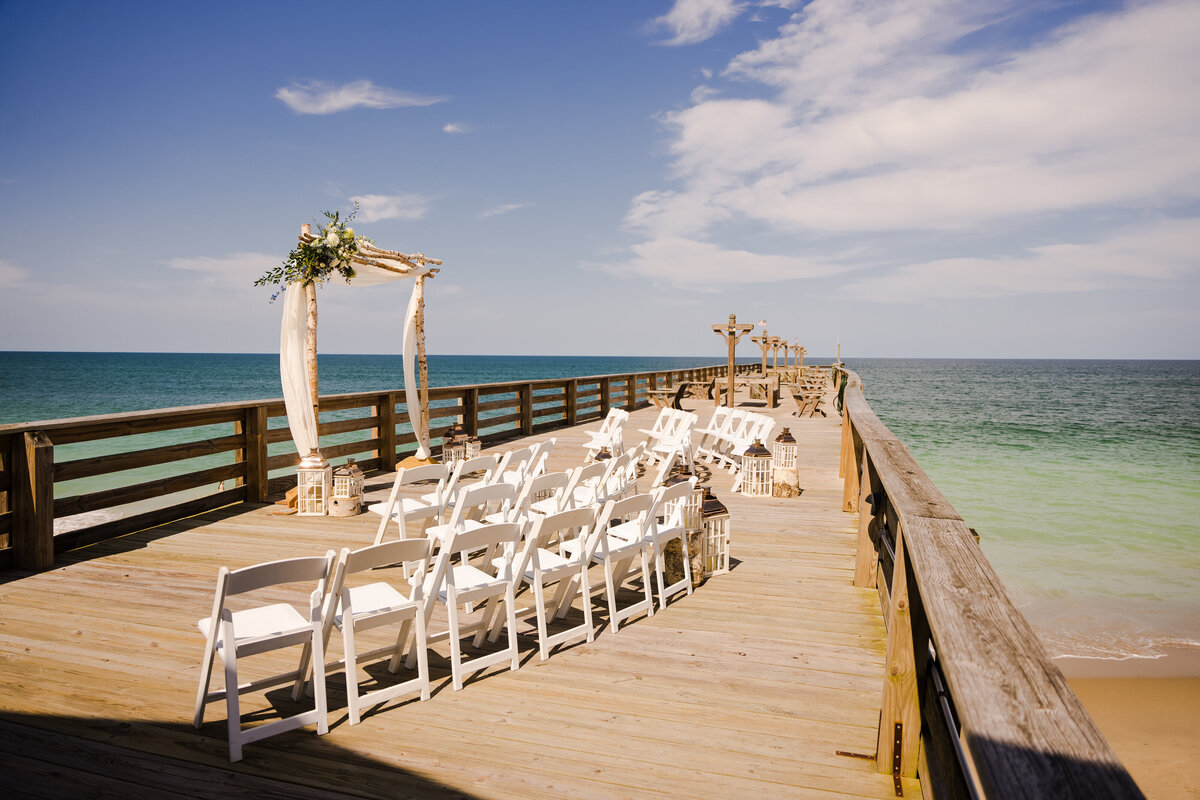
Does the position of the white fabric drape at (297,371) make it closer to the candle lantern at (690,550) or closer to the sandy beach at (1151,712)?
the candle lantern at (690,550)

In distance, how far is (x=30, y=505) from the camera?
14.9ft

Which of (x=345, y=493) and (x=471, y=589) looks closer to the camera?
(x=471, y=589)

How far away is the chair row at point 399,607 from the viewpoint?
239cm

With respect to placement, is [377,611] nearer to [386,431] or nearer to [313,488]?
[313,488]

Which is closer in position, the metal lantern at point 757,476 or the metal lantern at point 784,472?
the metal lantern at point 784,472

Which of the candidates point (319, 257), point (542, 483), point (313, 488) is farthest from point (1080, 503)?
point (319, 257)

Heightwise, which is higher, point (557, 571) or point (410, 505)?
point (410, 505)

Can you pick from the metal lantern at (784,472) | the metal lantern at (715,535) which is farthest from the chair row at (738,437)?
the metal lantern at (715,535)

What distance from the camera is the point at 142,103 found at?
97.3ft

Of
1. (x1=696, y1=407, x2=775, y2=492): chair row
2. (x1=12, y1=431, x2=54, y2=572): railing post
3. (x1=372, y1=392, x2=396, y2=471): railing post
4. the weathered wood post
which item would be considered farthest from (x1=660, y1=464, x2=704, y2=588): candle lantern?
the weathered wood post

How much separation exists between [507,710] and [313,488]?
415 centimetres

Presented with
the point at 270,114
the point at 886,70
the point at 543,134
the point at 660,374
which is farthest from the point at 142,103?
the point at 886,70

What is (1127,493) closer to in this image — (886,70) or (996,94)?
(996,94)

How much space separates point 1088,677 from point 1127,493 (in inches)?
445
